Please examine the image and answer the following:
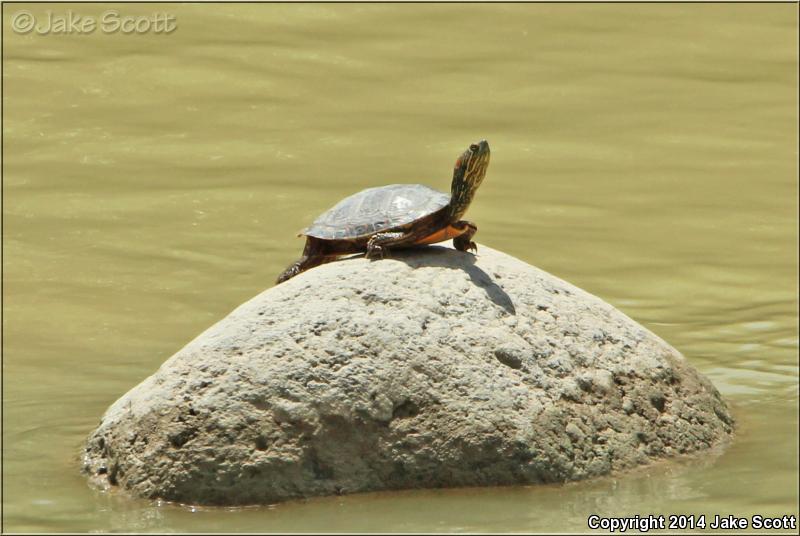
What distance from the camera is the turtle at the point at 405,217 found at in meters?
6.33

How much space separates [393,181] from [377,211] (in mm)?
4787

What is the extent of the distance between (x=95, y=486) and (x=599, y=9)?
10.9 metres

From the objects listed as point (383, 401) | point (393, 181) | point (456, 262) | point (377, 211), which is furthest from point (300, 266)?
point (393, 181)

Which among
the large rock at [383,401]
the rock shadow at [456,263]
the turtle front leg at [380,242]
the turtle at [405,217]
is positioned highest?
the turtle at [405,217]

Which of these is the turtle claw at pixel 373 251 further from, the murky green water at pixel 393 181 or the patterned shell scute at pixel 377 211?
the murky green water at pixel 393 181

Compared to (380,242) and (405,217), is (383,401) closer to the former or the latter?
(380,242)

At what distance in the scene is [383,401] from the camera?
18.7ft

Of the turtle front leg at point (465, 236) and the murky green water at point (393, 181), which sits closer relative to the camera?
the murky green water at point (393, 181)

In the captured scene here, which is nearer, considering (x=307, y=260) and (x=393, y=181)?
→ (x=307, y=260)

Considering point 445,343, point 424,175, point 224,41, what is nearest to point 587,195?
point 424,175

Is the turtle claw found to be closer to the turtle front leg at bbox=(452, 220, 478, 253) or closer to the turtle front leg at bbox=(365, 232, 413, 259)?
the turtle front leg at bbox=(365, 232, 413, 259)

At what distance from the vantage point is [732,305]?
9328 mm

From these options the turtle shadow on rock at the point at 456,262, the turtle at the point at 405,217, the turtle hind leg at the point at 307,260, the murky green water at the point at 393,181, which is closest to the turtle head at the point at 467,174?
the turtle at the point at 405,217

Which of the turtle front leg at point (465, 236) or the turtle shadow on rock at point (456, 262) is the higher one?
the turtle front leg at point (465, 236)
